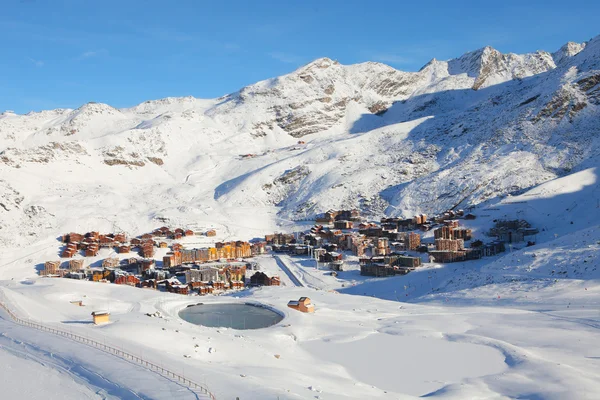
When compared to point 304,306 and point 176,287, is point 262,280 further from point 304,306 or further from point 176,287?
point 304,306

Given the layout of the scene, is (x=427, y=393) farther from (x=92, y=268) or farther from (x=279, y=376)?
(x=92, y=268)

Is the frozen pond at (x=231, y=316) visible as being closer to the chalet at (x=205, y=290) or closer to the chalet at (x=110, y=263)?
the chalet at (x=205, y=290)

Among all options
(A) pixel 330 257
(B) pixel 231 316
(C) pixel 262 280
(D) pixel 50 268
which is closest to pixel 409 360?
(B) pixel 231 316

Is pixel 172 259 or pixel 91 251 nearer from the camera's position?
pixel 172 259

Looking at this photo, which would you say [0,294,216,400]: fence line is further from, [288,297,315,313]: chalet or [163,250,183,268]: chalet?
[163,250,183,268]: chalet

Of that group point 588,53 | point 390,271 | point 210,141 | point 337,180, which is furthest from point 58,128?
point 588,53

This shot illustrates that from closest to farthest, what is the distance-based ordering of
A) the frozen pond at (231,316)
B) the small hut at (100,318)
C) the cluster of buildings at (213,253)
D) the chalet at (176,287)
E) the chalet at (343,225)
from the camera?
the small hut at (100,318)
the frozen pond at (231,316)
the chalet at (176,287)
the cluster of buildings at (213,253)
the chalet at (343,225)

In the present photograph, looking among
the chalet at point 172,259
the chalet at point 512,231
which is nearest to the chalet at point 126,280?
the chalet at point 172,259
